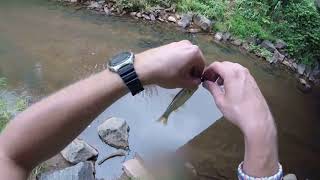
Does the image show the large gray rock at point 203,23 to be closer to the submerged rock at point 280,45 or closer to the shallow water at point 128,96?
the shallow water at point 128,96

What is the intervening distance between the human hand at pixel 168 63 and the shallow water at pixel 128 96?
3.35 meters

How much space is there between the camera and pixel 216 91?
130 cm

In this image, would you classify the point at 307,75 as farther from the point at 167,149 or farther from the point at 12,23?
the point at 12,23

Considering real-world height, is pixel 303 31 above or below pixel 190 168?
above

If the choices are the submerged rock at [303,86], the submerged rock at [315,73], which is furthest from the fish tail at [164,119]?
the submerged rock at [315,73]

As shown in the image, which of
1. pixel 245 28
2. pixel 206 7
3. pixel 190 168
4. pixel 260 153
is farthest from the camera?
pixel 206 7

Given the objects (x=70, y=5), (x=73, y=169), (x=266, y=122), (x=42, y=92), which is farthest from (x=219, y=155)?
(x=70, y=5)

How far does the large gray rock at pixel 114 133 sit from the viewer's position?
4836 millimetres

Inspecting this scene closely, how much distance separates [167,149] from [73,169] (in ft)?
4.67

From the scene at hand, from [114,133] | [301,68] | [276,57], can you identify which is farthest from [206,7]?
[114,133]

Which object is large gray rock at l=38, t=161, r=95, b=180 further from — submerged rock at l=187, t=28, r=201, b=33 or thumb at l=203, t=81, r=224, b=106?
submerged rock at l=187, t=28, r=201, b=33

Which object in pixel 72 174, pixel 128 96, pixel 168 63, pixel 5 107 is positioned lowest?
pixel 128 96

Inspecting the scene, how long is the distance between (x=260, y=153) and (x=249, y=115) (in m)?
0.11

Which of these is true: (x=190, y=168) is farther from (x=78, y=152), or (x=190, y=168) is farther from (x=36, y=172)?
(x=36, y=172)
